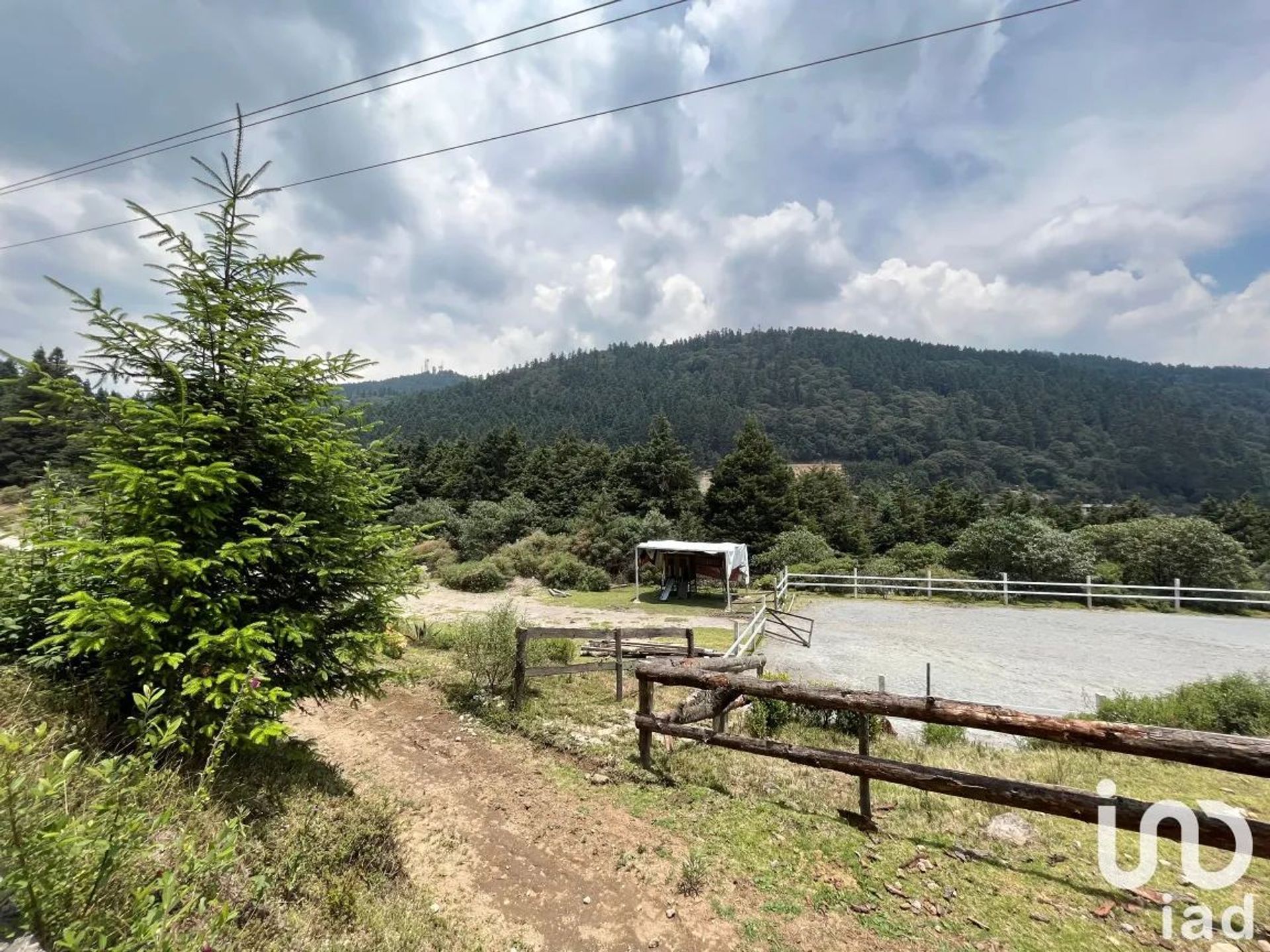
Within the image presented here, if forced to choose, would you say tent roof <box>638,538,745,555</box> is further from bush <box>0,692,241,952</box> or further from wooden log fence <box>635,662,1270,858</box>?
bush <box>0,692,241,952</box>

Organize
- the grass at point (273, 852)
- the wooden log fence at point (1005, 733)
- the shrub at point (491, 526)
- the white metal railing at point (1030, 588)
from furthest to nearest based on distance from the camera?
1. the shrub at point (491, 526)
2. the white metal railing at point (1030, 588)
3. the wooden log fence at point (1005, 733)
4. the grass at point (273, 852)

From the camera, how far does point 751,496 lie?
115 ft

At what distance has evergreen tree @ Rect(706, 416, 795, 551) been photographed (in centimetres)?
3475

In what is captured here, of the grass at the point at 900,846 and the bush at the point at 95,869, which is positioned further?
the grass at the point at 900,846

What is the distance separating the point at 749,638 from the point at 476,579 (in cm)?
1756

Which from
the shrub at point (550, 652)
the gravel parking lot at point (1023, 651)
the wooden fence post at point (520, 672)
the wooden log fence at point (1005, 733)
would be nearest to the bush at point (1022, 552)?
the gravel parking lot at point (1023, 651)

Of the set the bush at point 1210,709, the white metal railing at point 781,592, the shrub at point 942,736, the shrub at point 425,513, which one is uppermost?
the shrub at point 425,513

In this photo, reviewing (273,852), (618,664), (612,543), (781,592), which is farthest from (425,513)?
(273,852)

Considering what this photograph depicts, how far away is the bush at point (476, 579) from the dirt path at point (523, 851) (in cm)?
2018

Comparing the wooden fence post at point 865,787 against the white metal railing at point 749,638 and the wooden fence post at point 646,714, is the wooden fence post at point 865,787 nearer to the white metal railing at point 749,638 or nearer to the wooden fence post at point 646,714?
the wooden fence post at point 646,714

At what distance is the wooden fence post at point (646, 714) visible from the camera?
5785mm

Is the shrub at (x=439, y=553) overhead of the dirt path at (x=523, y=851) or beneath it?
beneath

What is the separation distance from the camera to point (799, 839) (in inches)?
173

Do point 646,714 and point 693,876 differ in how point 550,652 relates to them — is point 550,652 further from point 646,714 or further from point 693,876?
point 693,876
